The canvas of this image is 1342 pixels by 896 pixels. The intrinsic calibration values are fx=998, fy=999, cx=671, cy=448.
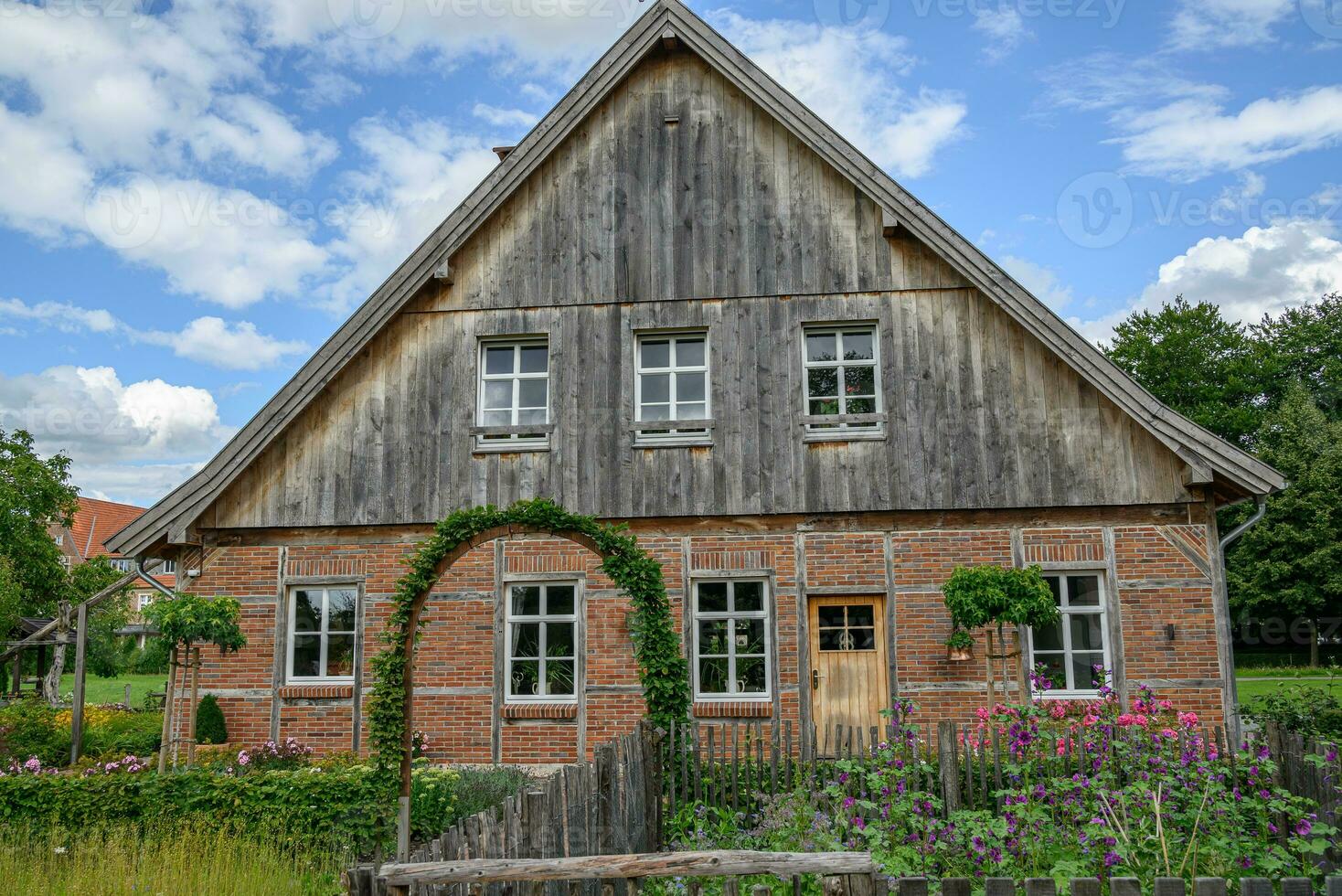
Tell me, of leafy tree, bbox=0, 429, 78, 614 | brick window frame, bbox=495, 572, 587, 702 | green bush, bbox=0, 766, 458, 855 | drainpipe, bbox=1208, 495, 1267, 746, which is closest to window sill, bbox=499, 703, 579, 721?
brick window frame, bbox=495, 572, 587, 702

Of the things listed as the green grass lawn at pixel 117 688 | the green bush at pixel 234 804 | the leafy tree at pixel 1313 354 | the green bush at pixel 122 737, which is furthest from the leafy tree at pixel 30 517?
the leafy tree at pixel 1313 354

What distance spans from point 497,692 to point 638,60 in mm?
7784

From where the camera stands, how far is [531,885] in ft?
14.6

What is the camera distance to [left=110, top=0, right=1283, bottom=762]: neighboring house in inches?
435

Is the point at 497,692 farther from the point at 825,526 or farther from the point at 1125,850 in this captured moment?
the point at 1125,850

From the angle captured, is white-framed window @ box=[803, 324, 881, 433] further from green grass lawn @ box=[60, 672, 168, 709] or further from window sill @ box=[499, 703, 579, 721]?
green grass lawn @ box=[60, 672, 168, 709]

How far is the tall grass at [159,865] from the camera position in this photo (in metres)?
6.50

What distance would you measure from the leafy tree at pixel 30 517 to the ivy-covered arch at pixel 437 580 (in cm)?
2899

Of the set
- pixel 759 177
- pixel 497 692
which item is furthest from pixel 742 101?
pixel 497 692

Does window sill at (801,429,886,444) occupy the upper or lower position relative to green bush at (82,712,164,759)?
upper

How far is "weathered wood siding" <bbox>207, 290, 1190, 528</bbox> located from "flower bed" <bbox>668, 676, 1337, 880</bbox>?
4.39 m

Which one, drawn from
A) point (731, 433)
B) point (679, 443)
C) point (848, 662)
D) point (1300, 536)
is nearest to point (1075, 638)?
point (848, 662)

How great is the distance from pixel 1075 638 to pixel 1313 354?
3642cm

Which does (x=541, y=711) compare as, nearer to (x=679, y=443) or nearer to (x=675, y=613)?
(x=675, y=613)
